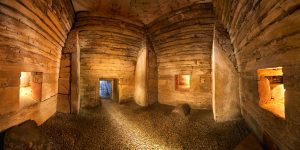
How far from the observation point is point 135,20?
6465mm

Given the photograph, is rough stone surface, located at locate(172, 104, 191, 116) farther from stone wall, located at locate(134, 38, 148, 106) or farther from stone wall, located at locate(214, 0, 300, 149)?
stone wall, located at locate(214, 0, 300, 149)

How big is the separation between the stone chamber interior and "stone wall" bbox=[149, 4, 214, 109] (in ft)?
0.14

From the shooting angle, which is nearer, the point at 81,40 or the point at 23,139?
the point at 23,139

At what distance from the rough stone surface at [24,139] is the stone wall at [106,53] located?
4.07 m

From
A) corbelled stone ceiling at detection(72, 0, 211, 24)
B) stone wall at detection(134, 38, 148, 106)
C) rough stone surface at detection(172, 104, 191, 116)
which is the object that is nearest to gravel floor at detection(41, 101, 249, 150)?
rough stone surface at detection(172, 104, 191, 116)

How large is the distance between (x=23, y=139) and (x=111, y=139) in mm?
2079

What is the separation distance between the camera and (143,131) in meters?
4.82

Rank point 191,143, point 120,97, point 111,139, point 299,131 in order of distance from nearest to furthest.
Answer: point 299,131 → point 191,143 → point 111,139 → point 120,97

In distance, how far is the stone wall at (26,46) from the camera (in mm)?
2682

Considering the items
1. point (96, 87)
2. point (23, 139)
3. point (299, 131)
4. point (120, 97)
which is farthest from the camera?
point (120, 97)

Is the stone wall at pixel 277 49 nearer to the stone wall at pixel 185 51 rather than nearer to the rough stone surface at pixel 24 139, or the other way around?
the stone wall at pixel 185 51

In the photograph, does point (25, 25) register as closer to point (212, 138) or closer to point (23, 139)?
point (23, 139)

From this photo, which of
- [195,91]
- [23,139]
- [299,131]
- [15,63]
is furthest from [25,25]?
[195,91]

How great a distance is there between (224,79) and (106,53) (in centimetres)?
571
